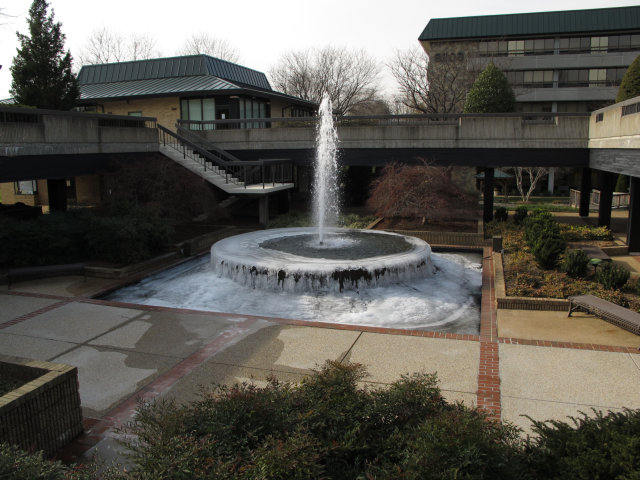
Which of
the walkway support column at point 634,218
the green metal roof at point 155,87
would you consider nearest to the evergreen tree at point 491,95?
the walkway support column at point 634,218

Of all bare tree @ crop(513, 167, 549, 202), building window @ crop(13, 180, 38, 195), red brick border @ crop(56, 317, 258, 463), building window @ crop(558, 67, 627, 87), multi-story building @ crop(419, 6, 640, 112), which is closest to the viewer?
red brick border @ crop(56, 317, 258, 463)

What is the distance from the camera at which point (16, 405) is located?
5.75 metres

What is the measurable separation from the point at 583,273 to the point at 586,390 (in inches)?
250

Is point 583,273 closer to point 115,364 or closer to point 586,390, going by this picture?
point 586,390

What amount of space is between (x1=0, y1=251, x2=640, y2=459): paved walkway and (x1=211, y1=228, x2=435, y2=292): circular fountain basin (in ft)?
8.72

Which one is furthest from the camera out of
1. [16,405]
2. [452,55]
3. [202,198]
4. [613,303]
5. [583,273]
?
[452,55]

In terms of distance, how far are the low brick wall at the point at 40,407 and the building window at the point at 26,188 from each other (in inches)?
1098

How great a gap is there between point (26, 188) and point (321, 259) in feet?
81.3

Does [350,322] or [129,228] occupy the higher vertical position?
[129,228]

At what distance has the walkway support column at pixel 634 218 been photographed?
16.5 metres

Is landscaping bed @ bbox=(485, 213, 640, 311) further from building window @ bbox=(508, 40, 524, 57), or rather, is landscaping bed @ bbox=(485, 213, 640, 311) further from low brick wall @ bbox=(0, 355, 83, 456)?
building window @ bbox=(508, 40, 524, 57)

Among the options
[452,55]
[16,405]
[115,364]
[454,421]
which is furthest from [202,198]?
[452,55]

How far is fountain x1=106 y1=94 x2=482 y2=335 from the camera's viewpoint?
12.0 meters

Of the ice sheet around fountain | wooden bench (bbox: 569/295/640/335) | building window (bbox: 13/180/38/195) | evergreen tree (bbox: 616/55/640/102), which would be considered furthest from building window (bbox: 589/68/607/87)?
building window (bbox: 13/180/38/195)
